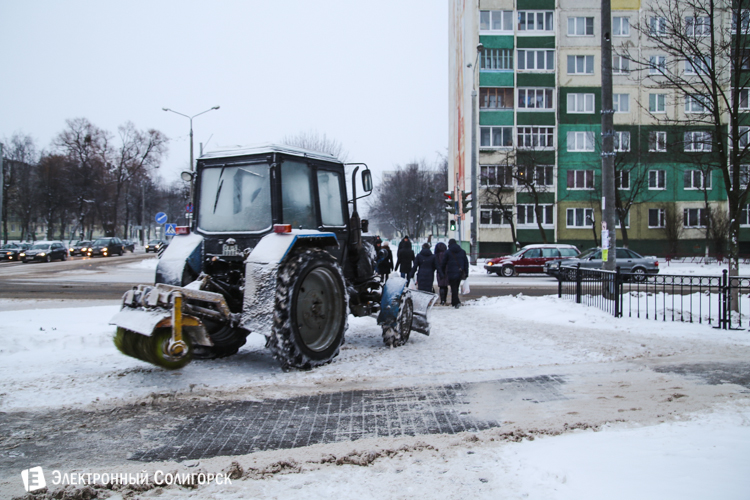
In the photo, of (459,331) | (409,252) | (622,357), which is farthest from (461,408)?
(409,252)

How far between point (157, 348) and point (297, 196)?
2708 mm

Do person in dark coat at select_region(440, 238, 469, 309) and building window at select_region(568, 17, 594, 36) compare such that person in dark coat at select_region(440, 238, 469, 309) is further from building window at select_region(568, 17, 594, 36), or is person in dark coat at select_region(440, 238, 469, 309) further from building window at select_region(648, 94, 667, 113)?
building window at select_region(568, 17, 594, 36)

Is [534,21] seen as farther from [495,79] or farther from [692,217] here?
[692,217]

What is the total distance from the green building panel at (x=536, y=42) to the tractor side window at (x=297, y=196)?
3918 centimetres

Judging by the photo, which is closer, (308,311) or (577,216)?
(308,311)

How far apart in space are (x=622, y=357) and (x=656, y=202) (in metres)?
39.3

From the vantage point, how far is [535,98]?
1672 inches

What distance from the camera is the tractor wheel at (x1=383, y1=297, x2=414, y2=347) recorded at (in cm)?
845

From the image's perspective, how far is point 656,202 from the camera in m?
42.4

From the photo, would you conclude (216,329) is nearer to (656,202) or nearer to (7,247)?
(656,202)

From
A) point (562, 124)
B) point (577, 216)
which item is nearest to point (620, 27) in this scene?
point (562, 124)

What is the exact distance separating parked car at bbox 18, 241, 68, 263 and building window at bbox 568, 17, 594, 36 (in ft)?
140

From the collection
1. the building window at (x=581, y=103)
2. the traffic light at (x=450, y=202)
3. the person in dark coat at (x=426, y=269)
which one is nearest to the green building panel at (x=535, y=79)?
the building window at (x=581, y=103)

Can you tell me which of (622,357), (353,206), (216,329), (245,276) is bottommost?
(622,357)
